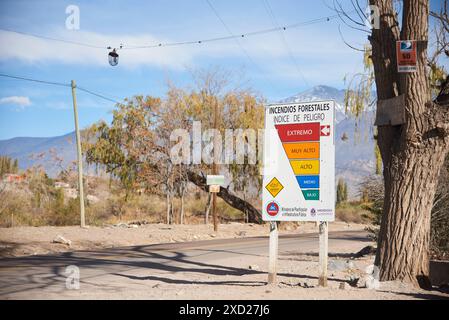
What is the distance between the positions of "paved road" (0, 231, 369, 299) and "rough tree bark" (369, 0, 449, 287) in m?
3.44

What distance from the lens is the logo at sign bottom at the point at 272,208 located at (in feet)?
35.6

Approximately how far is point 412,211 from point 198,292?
4122mm

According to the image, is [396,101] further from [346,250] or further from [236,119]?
[236,119]

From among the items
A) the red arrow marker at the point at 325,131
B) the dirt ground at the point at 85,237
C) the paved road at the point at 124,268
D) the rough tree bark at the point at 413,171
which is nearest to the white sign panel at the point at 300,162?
the red arrow marker at the point at 325,131

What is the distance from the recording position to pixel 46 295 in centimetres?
961

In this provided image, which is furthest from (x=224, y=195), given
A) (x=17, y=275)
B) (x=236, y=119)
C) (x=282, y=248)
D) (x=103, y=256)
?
(x=17, y=275)

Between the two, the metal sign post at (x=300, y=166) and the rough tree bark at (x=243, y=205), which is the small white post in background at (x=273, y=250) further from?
the rough tree bark at (x=243, y=205)

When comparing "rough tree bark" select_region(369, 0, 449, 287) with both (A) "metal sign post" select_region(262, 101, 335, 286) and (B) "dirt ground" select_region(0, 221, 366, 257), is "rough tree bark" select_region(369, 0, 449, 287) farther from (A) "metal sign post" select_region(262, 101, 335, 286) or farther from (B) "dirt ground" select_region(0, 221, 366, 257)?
(B) "dirt ground" select_region(0, 221, 366, 257)

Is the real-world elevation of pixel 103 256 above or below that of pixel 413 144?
below

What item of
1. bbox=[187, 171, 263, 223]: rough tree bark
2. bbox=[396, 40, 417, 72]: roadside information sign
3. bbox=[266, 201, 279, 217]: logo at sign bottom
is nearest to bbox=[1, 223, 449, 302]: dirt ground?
bbox=[266, 201, 279, 217]: logo at sign bottom

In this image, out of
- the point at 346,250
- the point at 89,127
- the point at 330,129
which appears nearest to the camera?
the point at 330,129

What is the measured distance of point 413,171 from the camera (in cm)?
1064

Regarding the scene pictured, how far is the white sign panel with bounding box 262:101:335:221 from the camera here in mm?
10469

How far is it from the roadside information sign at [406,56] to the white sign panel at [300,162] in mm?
1502
